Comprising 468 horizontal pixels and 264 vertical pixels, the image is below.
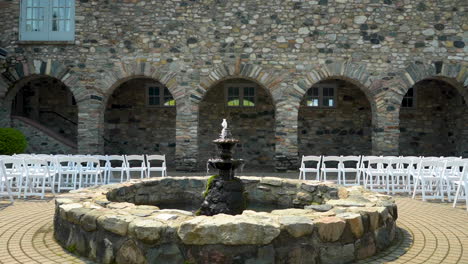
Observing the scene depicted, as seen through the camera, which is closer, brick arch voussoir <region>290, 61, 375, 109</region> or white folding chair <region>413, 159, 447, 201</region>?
white folding chair <region>413, 159, 447, 201</region>

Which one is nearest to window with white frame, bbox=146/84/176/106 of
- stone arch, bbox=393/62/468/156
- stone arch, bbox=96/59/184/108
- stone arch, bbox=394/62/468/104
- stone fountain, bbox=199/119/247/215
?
stone arch, bbox=96/59/184/108

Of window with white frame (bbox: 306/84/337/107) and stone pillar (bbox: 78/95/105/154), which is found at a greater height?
window with white frame (bbox: 306/84/337/107)

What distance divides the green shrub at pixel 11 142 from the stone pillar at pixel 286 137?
7.53 metres

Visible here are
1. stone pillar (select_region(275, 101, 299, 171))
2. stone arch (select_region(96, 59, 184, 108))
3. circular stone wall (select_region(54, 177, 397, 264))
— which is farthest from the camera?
stone arch (select_region(96, 59, 184, 108))

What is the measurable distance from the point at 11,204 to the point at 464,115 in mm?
13448

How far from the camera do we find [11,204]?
19.5ft

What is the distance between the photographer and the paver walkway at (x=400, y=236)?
341 cm

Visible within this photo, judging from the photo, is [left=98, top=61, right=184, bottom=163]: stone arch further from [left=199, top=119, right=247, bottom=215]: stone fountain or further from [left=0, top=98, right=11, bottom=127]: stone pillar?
[left=199, top=119, right=247, bottom=215]: stone fountain

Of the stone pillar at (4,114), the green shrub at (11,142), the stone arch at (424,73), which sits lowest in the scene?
the green shrub at (11,142)

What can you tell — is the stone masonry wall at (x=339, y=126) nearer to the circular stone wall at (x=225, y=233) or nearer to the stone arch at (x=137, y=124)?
the stone arch at (x=137, y=124)

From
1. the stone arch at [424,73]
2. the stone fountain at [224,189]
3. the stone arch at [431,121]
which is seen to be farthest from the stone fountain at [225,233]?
the stone arch at [431,121]

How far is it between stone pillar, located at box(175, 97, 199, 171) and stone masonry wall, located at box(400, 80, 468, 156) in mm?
7775

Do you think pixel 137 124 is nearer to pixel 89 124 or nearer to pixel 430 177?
pixel 89 124

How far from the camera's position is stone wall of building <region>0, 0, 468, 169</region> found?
11.4 m
